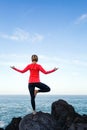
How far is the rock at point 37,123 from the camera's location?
1760 centimetres

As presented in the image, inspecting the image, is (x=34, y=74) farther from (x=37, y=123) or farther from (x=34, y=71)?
(x=37, y=123)

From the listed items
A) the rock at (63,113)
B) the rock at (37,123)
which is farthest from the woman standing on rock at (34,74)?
the rock at (63,113)

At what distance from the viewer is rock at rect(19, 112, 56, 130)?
17.6 m

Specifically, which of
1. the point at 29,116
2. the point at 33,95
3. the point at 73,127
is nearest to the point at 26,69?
the point at 33,95

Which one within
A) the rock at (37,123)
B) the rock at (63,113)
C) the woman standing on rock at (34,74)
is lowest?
the rock at (37,123)

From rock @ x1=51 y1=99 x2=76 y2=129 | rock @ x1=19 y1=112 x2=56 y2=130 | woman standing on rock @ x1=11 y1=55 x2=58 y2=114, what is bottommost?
rock @ x1=19 y1=112 x2=56 y2=130

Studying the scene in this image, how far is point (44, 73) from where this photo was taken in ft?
50.9

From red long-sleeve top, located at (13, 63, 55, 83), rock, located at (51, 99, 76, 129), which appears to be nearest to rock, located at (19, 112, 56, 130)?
red long-sleeve top, located at (13, 63, 55, 83)

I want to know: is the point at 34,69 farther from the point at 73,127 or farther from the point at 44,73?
the point at 73,127

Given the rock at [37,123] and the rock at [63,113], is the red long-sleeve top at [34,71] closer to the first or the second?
the rock at [37,123]

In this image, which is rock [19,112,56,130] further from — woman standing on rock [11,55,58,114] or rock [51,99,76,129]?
rock [51,99,76,129]

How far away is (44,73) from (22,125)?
13.5 ft

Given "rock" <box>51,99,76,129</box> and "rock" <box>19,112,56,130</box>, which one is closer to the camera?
"rock" <box>19,112,56,130</box>

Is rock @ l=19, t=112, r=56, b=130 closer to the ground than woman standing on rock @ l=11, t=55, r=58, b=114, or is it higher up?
closer to the ground
